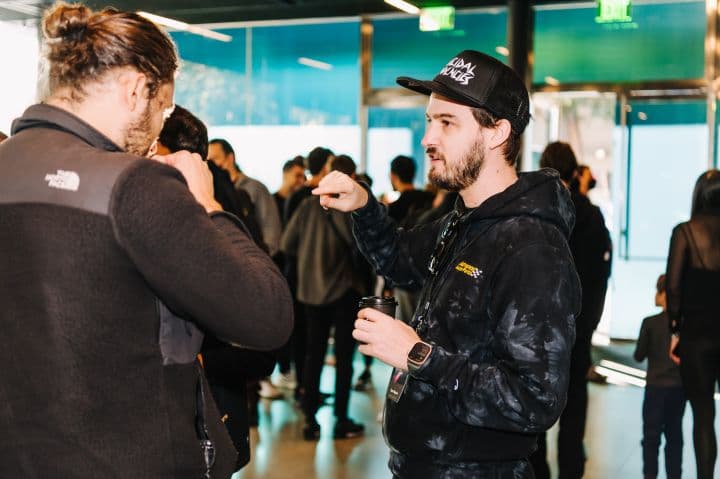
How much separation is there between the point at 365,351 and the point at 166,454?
1.81ft

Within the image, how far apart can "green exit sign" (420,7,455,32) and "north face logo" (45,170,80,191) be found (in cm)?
870

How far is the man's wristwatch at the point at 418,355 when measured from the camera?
1.81m

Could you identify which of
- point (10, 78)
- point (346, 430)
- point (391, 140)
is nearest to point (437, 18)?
point (391, 140)

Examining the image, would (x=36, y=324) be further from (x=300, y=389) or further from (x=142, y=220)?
(x=300, y=389)

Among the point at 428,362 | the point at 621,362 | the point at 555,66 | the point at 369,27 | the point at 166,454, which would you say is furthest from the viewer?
the point at 369,27

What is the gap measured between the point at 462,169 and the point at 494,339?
1.32 feet

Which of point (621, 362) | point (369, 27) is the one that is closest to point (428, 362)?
point (621, 362)

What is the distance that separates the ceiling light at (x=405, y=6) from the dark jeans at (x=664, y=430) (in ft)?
18.7

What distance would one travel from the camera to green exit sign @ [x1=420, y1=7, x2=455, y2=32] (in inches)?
379

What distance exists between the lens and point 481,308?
6.15 ft

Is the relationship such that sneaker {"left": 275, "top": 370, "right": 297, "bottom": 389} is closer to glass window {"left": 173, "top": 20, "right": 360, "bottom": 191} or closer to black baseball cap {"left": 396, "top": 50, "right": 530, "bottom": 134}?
glass window {"left": 173, "top": 20, "right": 360, "bottom": 191}

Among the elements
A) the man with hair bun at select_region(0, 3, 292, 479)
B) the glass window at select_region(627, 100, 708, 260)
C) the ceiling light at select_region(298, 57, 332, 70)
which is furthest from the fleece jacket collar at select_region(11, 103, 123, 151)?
the ceiling light at select_region(298, 57, 332, 70)

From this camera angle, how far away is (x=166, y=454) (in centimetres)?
140

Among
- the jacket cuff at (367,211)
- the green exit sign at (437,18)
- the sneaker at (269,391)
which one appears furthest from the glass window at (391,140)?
the jacket cuff at (367,211)
